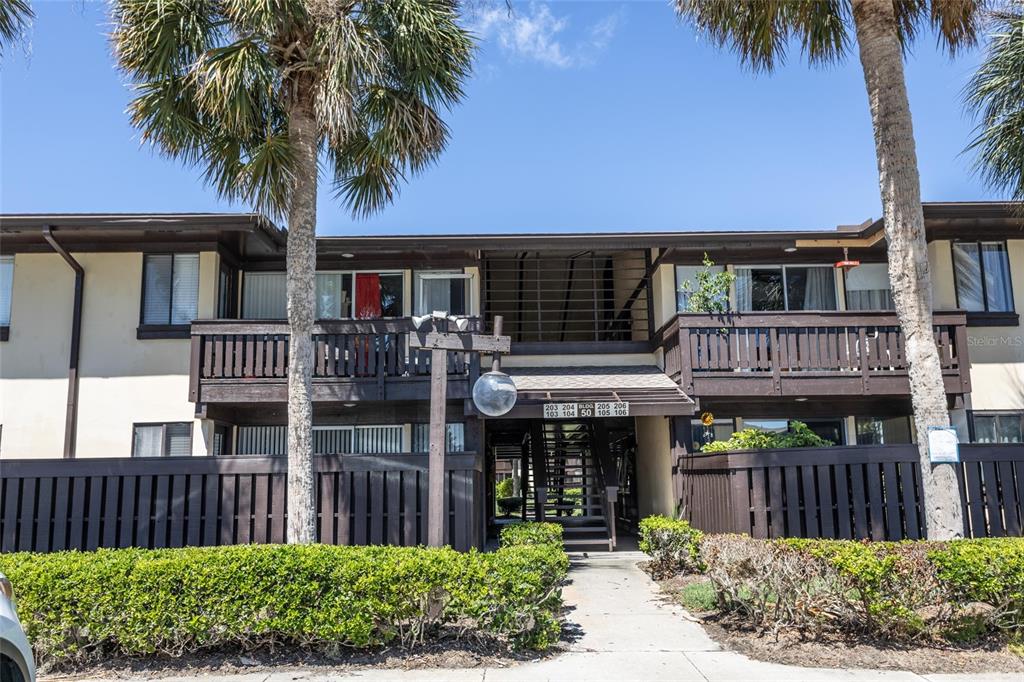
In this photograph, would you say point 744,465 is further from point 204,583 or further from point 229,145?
point 229,145

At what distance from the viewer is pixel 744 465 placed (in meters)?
9.70

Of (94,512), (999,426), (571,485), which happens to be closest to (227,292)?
(94,512)

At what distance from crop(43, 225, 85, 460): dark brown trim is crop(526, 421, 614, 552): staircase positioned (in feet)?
28.3

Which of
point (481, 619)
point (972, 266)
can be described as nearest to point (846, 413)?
point (972, 266)

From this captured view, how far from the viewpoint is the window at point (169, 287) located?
539 inches

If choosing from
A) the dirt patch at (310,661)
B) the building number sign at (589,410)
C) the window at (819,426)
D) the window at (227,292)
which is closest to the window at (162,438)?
the window at (227,292)

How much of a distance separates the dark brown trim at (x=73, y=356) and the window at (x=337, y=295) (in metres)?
2.88

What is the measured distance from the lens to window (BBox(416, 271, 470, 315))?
1504 centimetres

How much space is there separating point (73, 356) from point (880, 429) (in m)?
15.8

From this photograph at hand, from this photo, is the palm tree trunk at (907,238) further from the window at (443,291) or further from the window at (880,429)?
the window at (443,291)

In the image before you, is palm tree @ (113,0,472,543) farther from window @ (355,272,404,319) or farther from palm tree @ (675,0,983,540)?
window @ (355,272,404,319)

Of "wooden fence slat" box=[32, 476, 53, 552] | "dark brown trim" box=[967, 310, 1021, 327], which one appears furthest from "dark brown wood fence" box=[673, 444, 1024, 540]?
"wooden fence slat" box=[32, 476, 53, 552]

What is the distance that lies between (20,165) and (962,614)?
46.7ft

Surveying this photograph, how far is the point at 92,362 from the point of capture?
1348 cm
